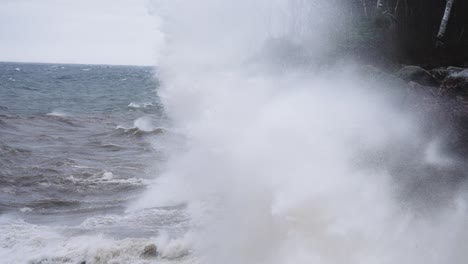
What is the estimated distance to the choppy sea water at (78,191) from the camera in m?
6.39

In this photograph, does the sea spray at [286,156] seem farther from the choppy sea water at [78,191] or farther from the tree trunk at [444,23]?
the tree trunk at [444,23]

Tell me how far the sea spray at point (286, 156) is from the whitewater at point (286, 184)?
0.08ft

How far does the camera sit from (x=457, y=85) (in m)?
9.12

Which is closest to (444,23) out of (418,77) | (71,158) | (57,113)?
(418,77)

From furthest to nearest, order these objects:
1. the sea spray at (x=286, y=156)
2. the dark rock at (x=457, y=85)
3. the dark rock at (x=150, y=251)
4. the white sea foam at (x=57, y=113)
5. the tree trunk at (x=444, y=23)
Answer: the white sea foam at (x=57, y=113) < the tree trunk at (x=444, y=23) < the dark rock at (x=457, y=85) < the dark rock at (x=150, y=251) < the sea spray at (x=286, y=156)

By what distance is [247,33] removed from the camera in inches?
538

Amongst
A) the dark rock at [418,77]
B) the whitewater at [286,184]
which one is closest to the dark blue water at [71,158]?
the whitewater at [286,184]

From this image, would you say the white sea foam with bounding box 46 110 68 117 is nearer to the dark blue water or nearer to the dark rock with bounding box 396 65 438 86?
the dark blue water

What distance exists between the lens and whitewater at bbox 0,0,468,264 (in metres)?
5.73

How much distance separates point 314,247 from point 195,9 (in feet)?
32.1

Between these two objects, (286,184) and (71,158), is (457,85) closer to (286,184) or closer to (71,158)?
(286,184)

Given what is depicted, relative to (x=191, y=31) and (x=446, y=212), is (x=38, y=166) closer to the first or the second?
(x=191, y=31)

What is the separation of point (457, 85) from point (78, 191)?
8.65 meters

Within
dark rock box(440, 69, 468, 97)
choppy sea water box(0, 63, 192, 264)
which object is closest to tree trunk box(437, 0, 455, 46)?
dark rock box(440, 69, 468, 97)
